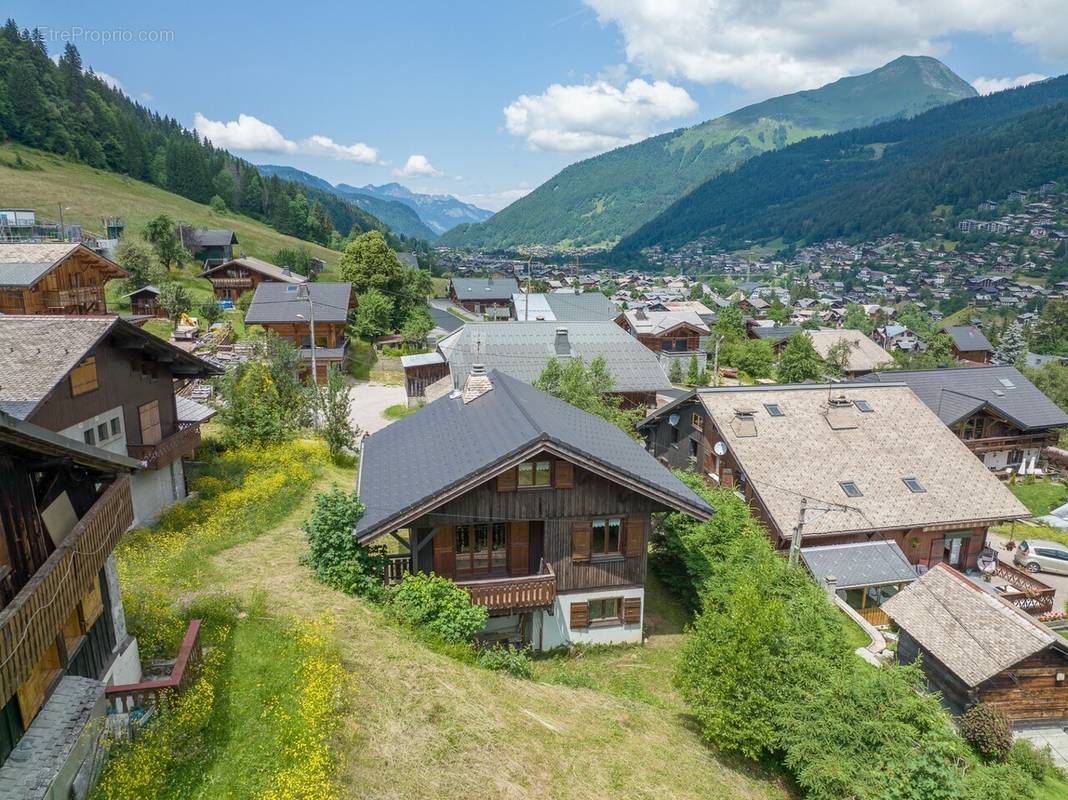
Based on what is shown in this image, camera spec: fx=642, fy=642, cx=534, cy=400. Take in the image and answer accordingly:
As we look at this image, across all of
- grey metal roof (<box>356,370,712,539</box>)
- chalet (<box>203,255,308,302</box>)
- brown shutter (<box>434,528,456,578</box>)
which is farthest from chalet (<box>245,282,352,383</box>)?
brown shutter (<box>434,528,456,578</box>)

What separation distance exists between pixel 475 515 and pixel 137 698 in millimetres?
10413

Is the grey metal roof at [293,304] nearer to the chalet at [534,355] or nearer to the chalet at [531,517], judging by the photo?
the chalet at [534,355]

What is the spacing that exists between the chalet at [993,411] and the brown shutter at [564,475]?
37258 mm

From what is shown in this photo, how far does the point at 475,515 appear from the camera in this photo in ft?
67.0

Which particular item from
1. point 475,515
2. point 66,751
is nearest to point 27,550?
point 66,751

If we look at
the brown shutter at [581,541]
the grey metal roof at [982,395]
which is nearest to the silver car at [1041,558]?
the grey metal roof at [982,395]

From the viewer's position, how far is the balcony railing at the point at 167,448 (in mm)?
24031

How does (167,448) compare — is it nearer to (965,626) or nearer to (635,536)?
(635,536)

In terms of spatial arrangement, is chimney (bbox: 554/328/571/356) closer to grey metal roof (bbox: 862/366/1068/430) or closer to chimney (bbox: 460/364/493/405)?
grey metal roof (bbox: 862/366/1068/430)

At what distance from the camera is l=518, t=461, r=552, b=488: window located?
20391mm

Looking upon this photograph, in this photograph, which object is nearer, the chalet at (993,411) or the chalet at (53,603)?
the chalet at (53,603)

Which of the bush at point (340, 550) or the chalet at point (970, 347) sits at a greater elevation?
the bush at point (340, 550)

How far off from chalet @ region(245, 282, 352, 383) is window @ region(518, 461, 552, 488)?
39976 millimetres

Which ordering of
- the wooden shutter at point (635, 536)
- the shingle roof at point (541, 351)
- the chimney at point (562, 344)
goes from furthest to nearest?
1. the chimney at point (562, 344)
2. the shingle roof at point (541, 351)
3. the wooden shutter at point (635, 536)
